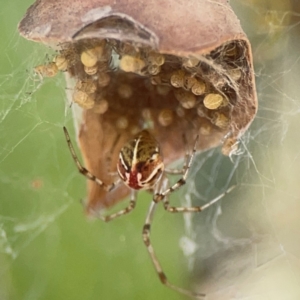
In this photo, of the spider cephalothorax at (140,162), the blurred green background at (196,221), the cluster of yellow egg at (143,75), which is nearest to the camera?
the cluster of yellow egg at (143,75)

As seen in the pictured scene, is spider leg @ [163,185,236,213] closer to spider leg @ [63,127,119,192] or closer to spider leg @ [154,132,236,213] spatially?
spider leg @ [154,132,236,213]

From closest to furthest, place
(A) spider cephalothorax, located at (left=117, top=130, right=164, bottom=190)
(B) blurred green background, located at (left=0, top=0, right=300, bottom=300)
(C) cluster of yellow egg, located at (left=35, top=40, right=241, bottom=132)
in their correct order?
(C) cluster of yellow egg, located at (left=35, top=40, right=241, bottom=132)
(A) spider cephalothorax, located at (left=117, top=130, right=164, bottom=190)
(B) blurred green background, located at (left=0, top=0, right=300, bottom=300)

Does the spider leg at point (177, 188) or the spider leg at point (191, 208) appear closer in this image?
the spider leg at point (177, 188)

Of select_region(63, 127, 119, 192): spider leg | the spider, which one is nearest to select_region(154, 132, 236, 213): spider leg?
the spider

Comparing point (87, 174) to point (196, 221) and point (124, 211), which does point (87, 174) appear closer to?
point (124, 211)

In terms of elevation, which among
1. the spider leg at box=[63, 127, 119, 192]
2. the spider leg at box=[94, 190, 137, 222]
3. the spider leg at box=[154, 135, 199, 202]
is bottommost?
the spider leg at box=[94, 190, 137, 222]

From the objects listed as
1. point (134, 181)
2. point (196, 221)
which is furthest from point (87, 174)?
point (196, 221)

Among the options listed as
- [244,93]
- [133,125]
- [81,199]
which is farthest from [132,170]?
[244,93]

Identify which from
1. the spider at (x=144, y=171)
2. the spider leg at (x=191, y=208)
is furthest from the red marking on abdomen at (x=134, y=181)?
the spider leg at (x=191, y=208)

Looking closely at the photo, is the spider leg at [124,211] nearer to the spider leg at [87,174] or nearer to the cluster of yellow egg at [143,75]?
the spider leg at [87,174]
